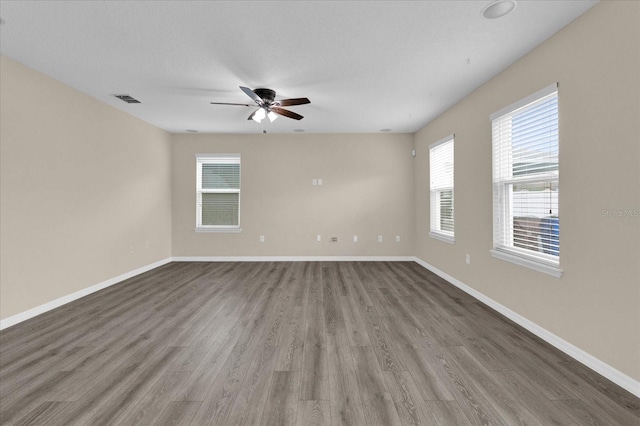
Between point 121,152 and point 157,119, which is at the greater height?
point 157,119

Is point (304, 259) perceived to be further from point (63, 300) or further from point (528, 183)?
point (528, 183)

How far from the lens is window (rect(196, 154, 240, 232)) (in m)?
6.18

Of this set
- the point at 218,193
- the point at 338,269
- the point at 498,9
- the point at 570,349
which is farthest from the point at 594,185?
the point at 218,193

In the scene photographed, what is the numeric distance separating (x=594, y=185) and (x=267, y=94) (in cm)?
347

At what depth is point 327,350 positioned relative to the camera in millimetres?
2303

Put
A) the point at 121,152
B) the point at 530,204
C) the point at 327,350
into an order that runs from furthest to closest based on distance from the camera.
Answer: the point at 121,152
the point at 530,204
the point at 327,350

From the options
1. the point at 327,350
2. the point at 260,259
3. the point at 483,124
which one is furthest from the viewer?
the point at 260,259

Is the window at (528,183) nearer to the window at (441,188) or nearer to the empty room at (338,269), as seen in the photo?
the empty room at (338,269)

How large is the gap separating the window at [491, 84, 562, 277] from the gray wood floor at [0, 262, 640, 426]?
0.81 meters

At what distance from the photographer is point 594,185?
6.91 feet

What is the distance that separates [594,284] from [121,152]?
610 centimetres

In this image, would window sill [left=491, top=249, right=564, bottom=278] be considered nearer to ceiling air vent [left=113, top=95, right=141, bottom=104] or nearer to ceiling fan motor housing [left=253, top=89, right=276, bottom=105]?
ceiling fan motor housing [left=253, top=89, right=276, bottom=105]

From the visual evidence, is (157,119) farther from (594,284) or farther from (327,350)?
(594,284)

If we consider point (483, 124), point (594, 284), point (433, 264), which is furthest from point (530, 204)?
point (433, 264)
